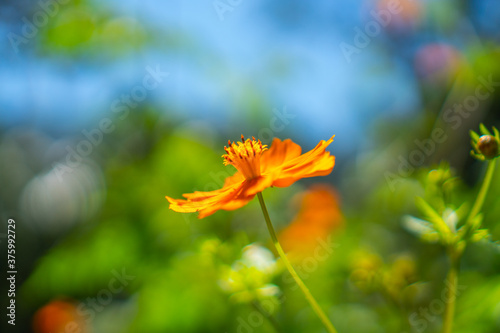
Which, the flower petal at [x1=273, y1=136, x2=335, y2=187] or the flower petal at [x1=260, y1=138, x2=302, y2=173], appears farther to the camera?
the flower petal at [x1=260, y1=138, x2=302, y2=173]

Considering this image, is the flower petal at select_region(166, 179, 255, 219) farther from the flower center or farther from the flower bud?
the flower bud

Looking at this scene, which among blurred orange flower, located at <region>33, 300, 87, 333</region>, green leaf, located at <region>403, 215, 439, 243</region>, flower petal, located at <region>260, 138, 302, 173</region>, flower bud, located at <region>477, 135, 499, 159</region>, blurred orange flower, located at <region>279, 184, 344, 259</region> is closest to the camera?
flower bud, located at <region>477, 135, 499, 159</region>

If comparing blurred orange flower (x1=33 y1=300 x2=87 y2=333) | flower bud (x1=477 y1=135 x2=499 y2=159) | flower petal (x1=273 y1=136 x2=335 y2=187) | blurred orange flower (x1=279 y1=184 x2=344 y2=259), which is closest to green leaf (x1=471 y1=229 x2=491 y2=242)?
flower bud (x1=477 y1=135 x2=499 y2=159)

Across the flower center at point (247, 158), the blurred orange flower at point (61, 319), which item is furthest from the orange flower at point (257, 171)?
the blurred orange flower at point (61, 319)

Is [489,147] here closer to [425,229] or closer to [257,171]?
[425,229]

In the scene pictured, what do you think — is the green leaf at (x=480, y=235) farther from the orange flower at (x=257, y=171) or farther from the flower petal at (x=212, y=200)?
→ the flower petal at (x=212, y=200)

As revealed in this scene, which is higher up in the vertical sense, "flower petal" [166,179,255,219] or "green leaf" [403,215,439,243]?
"flower petal" [166,179,255,219]

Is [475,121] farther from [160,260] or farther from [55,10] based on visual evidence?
[55,10]
